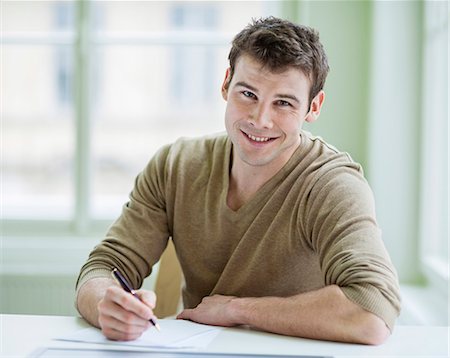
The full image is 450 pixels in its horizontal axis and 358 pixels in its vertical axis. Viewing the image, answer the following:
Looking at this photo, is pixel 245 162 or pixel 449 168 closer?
pixel 245 162

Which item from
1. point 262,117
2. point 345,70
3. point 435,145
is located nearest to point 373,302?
point 262,117

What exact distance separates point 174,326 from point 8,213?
7.17 ft

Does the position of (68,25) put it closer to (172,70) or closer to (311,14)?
(172,70)

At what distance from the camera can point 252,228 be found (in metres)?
1.81

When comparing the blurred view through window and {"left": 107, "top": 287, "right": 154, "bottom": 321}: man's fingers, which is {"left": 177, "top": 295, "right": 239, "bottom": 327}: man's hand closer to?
{"left": 107, "top": 287, "right": 154, "bottom": 321}: man's fingers

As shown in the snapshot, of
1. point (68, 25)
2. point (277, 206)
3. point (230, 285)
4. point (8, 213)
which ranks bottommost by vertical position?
point (8, 213)

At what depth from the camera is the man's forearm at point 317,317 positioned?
1408 millimetres

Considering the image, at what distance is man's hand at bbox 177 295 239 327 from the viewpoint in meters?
1.52

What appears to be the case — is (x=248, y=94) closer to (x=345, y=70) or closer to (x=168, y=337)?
(x=168, y=337)

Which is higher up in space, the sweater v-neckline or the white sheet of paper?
the sweater v-neckline

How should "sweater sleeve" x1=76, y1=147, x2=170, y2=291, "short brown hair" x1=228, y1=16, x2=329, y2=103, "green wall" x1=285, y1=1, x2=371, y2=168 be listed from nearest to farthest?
"short brown hair" x1=228, y1=16, x2=329, y2=103
"sweater sleeve" x1=76, y1=147, x2=170, y2=291
"green wall" x1=285, y1=1, x2=371, y2=168

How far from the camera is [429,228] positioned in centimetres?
283

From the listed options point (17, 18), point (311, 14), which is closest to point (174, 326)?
point (311, 14)

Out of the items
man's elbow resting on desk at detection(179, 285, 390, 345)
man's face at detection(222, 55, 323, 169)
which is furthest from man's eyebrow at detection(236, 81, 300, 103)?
man's elbow resting on desk at detection(179, 285, 390, 345)
